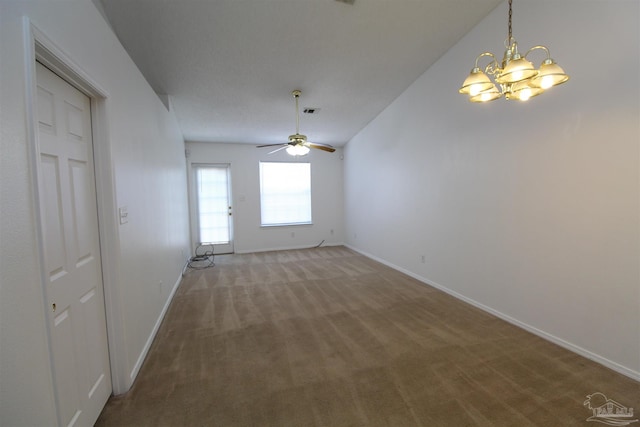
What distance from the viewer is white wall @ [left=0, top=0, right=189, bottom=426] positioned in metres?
1.00

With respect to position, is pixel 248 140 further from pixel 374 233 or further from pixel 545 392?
pixel 545 392

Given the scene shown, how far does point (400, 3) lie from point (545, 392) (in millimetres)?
3654

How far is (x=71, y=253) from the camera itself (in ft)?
5.18

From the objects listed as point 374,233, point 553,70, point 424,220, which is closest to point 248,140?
point 374,233

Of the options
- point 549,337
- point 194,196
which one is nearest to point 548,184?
point 549,337

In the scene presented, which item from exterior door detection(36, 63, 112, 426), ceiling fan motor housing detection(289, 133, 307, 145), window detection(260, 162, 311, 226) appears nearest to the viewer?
exterior door detection(36, 63, 112, 426)

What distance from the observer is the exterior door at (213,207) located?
21.2 ft

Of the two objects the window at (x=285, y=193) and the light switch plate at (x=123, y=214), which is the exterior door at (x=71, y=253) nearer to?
the light switch plate at (x=123, y=214)

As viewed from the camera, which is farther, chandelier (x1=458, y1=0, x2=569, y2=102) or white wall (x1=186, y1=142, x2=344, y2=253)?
white wall (x1=186, y1=142, x2=344, y2=253)

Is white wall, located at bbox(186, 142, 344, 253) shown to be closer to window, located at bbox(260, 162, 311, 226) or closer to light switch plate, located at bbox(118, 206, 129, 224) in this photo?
window, located at bbox(260, 162, 311, 226)

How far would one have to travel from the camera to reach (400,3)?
2.81m
